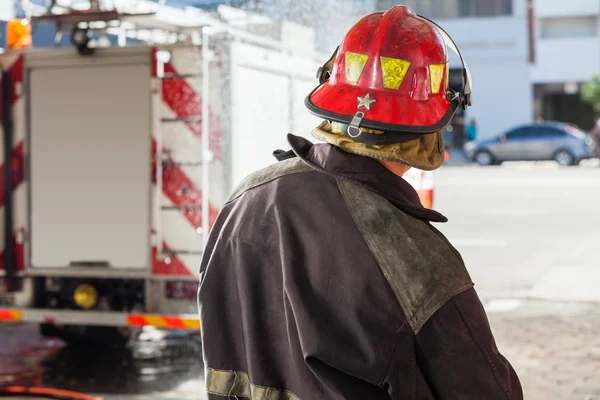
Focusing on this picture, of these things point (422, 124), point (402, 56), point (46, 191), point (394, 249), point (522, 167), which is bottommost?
point (522, 167)

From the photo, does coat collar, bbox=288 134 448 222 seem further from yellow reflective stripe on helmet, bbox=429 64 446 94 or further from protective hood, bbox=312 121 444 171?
yellow reflective stripe on helmet, bbox=429 64 446 94

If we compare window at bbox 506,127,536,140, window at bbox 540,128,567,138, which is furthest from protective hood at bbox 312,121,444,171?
window at bbox 506,127,536,140

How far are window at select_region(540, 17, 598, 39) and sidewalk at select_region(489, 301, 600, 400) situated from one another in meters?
37.8

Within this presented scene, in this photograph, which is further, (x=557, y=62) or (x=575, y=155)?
(x=557, y=62)

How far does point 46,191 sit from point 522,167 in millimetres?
23578

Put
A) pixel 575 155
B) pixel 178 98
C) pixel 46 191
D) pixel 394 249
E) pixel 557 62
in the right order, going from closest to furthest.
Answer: pixel 394 249
pixel 178 98
pixel 46 191
pixel 575 155
pixel 557 62

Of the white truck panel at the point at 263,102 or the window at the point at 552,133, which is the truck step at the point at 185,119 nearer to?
the white truck panel at the point at 263,102

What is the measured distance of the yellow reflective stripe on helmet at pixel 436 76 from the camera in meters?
2.04

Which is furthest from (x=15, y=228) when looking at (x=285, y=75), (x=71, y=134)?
(x=285, y=75)

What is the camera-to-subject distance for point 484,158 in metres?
31.5

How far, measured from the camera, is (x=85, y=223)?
6801mm

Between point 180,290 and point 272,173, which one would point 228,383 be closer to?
point 272,173

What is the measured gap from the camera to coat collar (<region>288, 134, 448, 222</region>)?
1.90 meters

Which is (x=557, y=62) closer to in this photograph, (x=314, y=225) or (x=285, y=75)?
(x=285, y=75)
